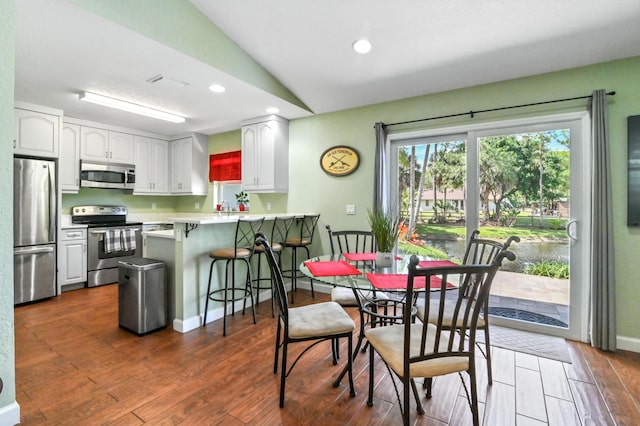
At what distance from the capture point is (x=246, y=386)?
2.04 meters

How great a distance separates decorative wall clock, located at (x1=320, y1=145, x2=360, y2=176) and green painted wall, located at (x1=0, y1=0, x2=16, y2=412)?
10.1 feet

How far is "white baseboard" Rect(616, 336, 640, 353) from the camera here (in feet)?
8.34

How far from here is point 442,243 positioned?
11.5 feet

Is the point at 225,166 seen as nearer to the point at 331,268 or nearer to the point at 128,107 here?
the point at 128,107

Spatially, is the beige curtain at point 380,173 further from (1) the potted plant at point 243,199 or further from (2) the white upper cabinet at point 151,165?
(2) the white upper cabinet at point 151,165

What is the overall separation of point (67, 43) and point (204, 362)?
267cm

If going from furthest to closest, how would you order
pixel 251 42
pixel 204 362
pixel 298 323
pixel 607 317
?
1. pixel 251 42
2. pixel 607 317
3. pixel 204 362
4. pixel 298 323

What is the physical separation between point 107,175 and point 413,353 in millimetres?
5050

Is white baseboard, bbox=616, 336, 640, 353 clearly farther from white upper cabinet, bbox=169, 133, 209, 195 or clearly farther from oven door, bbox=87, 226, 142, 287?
oven door, bbox=87, 226, 142, 287

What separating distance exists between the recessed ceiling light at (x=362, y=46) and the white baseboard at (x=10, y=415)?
3.43m

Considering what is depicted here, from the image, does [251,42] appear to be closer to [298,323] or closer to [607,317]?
[298,323]

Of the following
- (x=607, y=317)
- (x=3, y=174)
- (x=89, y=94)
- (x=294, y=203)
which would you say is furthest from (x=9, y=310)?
(x=607, y=317)

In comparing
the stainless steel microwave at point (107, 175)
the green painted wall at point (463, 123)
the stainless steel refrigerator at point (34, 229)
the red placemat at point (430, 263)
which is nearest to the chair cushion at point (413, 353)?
the red placemat at point (430, 263)

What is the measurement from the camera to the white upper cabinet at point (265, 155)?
432 cm
